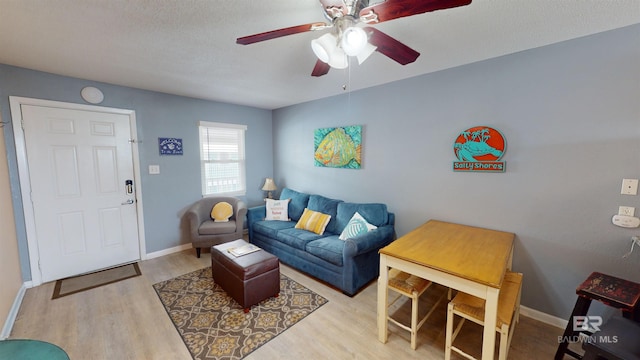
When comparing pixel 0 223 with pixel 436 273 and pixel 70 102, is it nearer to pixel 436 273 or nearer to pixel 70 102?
pixel 70 102

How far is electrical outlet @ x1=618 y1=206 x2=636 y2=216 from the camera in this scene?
1.73 meters

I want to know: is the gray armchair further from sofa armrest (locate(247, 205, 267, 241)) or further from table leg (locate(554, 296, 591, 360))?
table leg (locate(554, 296, 591, 360))

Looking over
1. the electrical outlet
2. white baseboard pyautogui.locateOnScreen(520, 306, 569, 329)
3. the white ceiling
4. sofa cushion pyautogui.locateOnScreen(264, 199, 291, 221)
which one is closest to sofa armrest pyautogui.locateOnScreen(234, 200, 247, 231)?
sofa cushion pyautogui.locateOnScreen(264, 199, 291, 221)

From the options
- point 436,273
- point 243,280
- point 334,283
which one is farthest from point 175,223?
point 436,273

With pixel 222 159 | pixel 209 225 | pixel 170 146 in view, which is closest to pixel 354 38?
pixel 209 225

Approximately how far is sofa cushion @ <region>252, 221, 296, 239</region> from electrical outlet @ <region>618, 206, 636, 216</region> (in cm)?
317

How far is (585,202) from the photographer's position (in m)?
1.90

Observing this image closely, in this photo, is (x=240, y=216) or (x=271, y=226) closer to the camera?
(x=271, y=226)

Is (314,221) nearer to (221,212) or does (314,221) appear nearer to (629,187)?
(221,212)

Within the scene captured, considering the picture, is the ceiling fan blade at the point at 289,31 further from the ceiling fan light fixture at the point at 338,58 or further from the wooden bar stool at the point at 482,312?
the wooden bar stool at the point at 482,312

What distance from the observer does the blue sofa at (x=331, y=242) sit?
2.50 m

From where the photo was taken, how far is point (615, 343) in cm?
127

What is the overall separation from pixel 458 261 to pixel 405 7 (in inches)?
62.8

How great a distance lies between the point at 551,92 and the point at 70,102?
4.85 m
